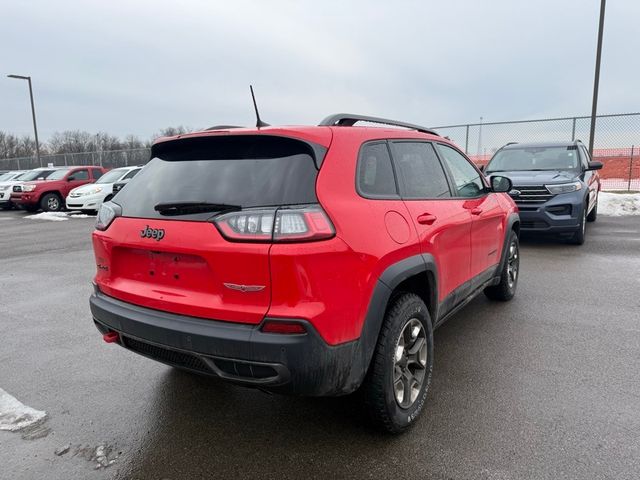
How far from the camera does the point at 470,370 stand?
3.44 m

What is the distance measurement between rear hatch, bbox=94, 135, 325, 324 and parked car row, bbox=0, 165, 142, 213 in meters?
13.9

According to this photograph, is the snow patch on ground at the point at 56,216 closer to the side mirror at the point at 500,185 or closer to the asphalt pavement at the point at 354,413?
the asphalt pavement at the point at 354,413

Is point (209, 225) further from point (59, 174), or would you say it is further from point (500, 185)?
point (59, 174)

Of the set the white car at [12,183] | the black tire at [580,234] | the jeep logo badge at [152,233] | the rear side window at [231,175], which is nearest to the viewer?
the rear side window at [231,175]

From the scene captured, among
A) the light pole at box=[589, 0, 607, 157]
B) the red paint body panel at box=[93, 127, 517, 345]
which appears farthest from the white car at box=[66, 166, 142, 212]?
the light pole at box=[589, 0, 607, 157]

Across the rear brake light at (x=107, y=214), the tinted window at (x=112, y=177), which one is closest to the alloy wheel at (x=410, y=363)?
the rear brake light at (x=107, y=214)

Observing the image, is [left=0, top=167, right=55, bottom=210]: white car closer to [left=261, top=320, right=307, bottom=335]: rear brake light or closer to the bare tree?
[left=261, top=320, right=307, bottom=335]: rear brake light

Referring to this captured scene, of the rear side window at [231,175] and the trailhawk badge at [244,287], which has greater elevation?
the rear side window at [231,175]

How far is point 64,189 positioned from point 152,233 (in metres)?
17.2

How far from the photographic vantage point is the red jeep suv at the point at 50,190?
1683cm

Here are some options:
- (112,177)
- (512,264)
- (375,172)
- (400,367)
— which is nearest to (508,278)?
(512,264)

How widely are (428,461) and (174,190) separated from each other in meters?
1.96

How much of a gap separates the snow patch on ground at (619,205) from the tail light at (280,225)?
12824mm

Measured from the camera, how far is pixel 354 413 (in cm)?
289
